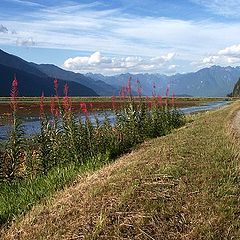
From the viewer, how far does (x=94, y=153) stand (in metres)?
13.7

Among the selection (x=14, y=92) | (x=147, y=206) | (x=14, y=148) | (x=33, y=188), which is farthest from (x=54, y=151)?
(x=147, y=206)

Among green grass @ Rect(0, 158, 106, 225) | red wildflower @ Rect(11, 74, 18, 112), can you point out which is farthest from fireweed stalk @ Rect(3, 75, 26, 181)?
green grass @ Rect(0, 158, 106, 225)

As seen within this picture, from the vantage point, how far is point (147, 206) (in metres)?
7.11

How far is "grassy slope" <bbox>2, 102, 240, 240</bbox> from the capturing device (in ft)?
21.1

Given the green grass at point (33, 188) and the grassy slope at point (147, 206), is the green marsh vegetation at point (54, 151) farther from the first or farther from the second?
the grassy slope at point (147, 206)

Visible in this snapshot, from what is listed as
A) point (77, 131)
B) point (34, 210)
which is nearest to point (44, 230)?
point (34, 210)

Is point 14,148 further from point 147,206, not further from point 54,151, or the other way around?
point 147,206

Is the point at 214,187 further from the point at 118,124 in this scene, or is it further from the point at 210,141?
the point at 118,124

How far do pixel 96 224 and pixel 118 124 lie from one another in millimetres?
10569

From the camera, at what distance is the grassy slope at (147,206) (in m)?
6.42

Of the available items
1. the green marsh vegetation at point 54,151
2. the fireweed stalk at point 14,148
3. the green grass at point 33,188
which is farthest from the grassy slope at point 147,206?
the fireweed stalk at point 14,148

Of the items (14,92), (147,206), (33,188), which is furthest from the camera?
(14,92)

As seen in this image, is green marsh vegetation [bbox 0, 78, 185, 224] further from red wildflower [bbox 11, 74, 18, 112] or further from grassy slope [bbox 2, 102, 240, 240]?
grassy slope [bbox 2, 102, 240, 240]

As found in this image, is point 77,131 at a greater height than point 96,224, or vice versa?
point 77,131
